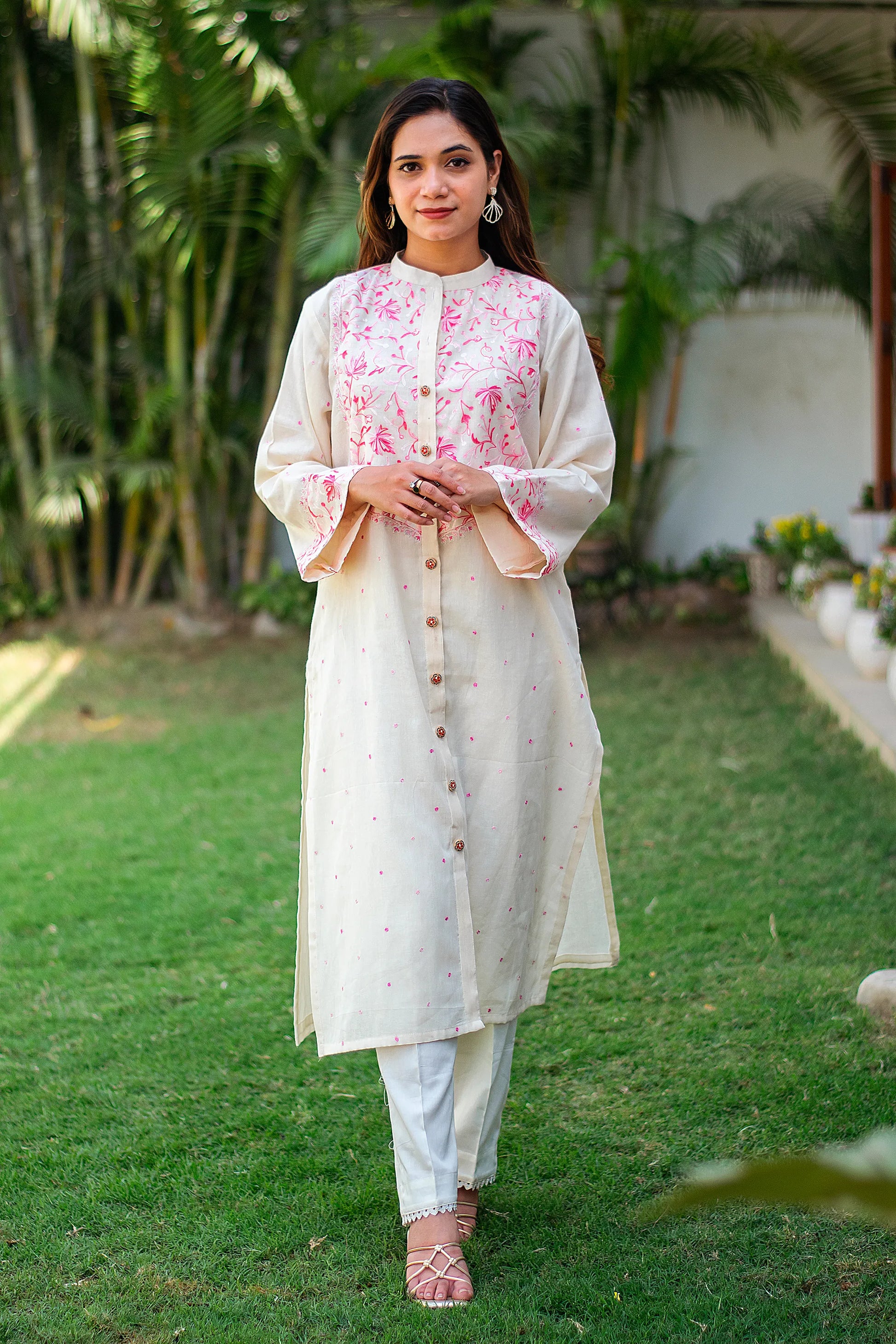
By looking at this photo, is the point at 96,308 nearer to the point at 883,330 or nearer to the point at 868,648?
the point at 883,330

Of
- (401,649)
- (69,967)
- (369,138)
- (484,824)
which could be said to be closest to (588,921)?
(484,824)

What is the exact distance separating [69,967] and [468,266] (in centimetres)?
196

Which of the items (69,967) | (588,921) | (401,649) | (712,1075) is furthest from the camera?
(69,967)

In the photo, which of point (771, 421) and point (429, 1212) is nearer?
point (429, 1212)

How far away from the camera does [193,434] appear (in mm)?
7219

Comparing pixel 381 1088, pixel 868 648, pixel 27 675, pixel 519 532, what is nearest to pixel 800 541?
pixel 868 648

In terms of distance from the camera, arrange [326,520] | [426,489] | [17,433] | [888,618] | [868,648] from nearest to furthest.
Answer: [426,489], [326,520], [888,618], [868,648], [17,433]

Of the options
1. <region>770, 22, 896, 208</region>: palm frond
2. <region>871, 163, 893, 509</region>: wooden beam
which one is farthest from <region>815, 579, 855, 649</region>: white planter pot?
<region>770, 22, 896, 208</region>: palm frond

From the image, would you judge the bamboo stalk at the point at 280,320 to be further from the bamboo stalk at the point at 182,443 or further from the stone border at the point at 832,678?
the stone border at the point at 832,678

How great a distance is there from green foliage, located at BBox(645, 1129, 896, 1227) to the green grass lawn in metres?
1.39

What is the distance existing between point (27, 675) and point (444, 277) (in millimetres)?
5047

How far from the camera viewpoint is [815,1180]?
1.76 ft

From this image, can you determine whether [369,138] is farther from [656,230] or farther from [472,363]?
[472,363]

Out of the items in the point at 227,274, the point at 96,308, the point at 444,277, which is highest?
the point at 227,274
